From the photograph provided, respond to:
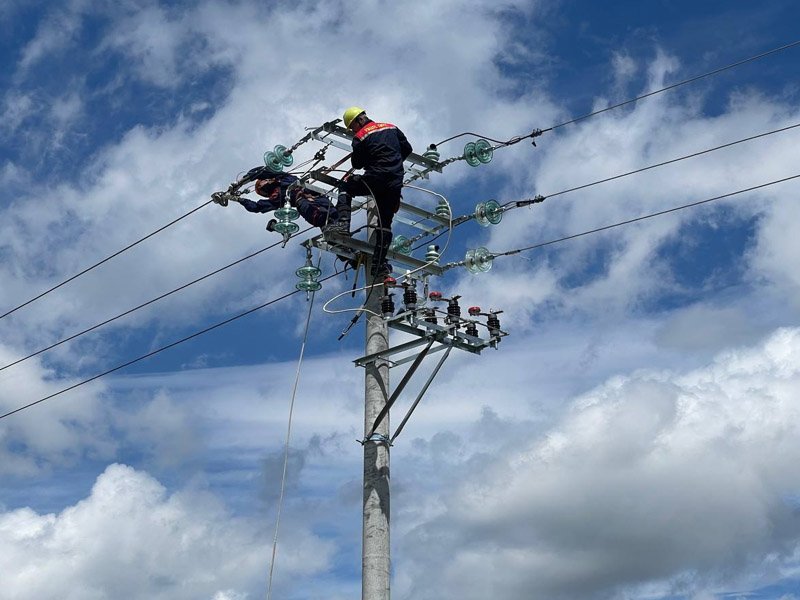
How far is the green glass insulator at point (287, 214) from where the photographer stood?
15406 millimetres

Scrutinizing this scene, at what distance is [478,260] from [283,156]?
3.12 metres

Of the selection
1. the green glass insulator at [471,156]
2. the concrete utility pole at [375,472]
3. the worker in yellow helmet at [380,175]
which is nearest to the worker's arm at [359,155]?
the worker in yellow helmet at [380,175]

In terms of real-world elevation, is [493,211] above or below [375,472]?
above

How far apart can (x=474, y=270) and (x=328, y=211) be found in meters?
2.31

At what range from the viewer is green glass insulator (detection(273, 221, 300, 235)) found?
608 inches

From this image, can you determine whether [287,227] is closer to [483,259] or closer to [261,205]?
[261,205]

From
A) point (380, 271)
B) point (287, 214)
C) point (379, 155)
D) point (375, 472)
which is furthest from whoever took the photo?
point (287, 214)

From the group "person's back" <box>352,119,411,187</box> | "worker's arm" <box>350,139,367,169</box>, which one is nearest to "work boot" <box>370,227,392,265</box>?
"person's back" <box>352,119,411,187</box>

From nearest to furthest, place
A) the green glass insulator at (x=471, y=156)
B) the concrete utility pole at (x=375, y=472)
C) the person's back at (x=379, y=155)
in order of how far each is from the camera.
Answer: the concrete utility pole at (x=375, y=472) < the person's back at (x=379, y=155) < the green glass insulator at (x=471, y=156)

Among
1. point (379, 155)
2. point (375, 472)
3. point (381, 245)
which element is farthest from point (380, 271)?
point (375, 472)

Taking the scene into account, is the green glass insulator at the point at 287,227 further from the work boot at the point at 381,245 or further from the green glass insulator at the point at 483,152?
the green glass insulator at the point at 483,152

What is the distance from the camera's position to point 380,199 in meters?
15.0

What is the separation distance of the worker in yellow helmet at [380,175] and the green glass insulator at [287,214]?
760 millimetres

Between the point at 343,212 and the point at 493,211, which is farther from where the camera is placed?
the point at 493,211
